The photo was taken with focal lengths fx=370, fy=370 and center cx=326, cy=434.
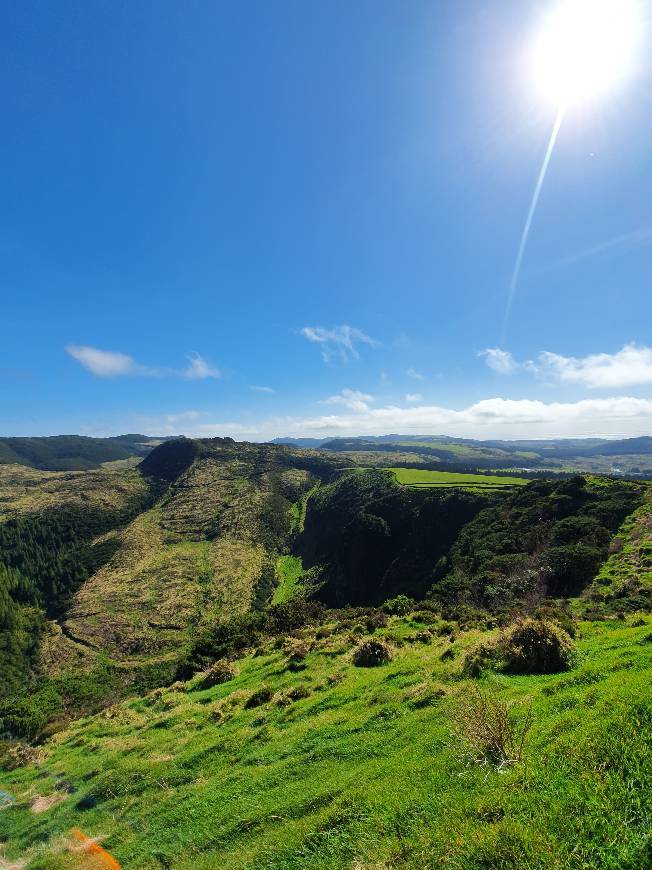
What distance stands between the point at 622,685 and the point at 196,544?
11175cm

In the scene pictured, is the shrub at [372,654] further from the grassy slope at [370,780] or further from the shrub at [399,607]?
the shrub at [399,607]

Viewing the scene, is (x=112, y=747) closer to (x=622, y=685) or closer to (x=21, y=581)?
(x=622, y=685)

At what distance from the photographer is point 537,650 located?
1259 centimetres

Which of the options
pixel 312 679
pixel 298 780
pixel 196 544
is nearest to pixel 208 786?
pixel 298 780

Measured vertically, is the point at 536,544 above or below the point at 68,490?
above

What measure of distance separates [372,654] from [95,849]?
12.5 meters

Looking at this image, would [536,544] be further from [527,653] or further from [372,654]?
[527,653]

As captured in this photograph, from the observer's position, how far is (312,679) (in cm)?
1908

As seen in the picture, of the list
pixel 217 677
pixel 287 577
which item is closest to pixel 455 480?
pixel 287 577

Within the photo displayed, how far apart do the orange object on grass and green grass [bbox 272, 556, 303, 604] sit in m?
70.4

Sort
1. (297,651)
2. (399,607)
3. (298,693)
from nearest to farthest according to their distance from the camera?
1. (298,693)
2. (297,651)
3. (399,607)

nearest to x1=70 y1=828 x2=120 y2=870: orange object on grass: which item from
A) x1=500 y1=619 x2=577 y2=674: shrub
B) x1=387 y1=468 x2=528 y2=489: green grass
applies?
x1=500 y1=619 x2=577 y2=674: shrub

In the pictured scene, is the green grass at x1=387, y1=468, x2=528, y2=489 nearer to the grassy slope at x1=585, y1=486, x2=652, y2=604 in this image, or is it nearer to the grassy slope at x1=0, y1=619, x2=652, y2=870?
the grassy slope at x1=585, y1=486, x2=652, y2=604

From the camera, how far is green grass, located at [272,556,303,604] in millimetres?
84188
